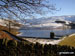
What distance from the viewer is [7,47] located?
308 cm

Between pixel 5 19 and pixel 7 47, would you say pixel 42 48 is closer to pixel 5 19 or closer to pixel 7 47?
pixel 7 47

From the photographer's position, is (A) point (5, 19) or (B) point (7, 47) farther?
(A) point (5, 19)

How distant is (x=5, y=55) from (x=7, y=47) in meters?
0.22

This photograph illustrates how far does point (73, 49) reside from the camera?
3.58m

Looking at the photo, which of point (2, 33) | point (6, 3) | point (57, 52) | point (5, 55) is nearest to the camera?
point (5, 55)

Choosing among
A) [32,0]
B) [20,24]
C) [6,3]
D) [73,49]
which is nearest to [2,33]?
[20,24]

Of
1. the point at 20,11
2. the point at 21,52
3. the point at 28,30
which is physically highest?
the point at 20,11

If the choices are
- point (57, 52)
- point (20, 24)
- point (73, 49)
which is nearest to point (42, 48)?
point (57, 52)

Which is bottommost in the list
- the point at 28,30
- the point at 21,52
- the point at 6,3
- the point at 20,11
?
the point at 28,30

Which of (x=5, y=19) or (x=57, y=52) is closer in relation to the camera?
(x=57, y=52)

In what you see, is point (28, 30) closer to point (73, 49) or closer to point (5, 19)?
point (5, 19)

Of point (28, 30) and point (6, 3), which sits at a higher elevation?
point (6, 3)

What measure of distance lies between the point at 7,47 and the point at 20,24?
171 inches

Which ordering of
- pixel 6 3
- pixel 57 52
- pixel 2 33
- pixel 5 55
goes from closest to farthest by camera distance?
pixel 5 55 → pixel 57 52 → pixel 2 33 → pixel 6 3
